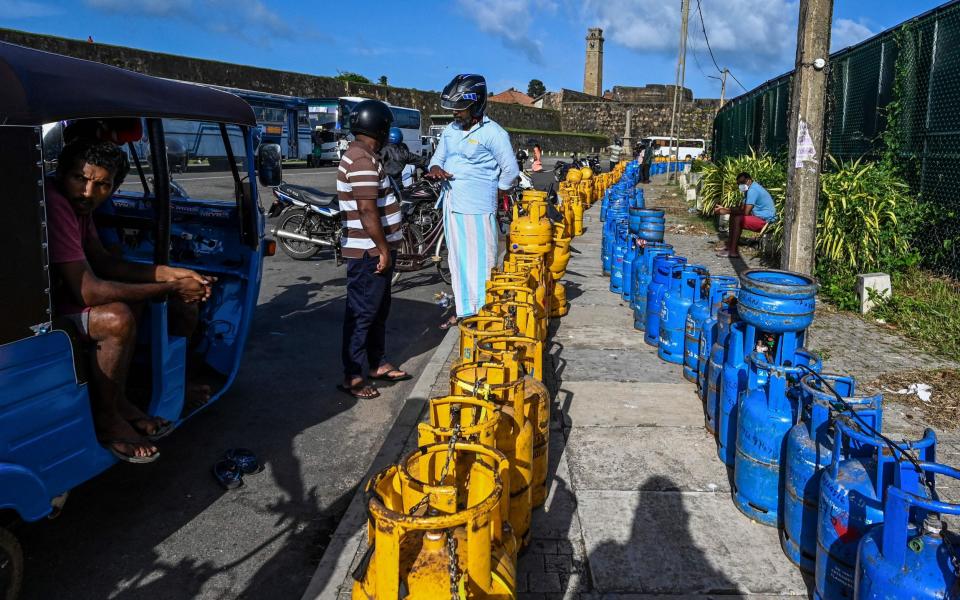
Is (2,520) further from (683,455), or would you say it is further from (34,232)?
(683,455)

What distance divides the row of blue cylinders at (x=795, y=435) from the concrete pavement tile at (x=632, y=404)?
156 millimetres

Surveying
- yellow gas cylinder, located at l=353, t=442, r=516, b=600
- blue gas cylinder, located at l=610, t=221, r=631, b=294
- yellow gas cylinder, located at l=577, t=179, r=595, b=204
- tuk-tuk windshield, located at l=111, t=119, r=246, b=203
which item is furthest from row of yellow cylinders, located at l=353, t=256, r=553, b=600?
yellow gas cylinder, located at l=577, t=179, r=595, b=204

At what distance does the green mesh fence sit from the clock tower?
7451 centimetres

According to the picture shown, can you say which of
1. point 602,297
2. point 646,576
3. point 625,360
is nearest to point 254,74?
point 602,297

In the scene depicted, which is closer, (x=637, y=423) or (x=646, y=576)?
(x=646, y=576)

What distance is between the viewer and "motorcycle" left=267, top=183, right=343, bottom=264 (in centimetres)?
955

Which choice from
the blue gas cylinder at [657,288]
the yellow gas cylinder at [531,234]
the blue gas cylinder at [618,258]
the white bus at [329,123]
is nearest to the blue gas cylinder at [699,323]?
the blue gas cylinder at [657,288]

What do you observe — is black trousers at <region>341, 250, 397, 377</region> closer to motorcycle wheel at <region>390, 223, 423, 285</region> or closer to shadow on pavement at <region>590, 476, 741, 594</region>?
shadow on pavement at <region>590, 476, 741, 594</region>

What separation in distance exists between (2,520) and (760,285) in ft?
11.7

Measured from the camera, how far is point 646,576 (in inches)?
116

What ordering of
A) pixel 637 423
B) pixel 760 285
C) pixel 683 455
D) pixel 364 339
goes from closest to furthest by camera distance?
1. pixel 760 285
2. pixel 683 455
3. pixel 637 423
4. pixel 364 339

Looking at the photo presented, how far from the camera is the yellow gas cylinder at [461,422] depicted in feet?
7.79

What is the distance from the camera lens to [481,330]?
3916 millimetres

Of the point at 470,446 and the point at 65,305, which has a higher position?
the point at 65,305
